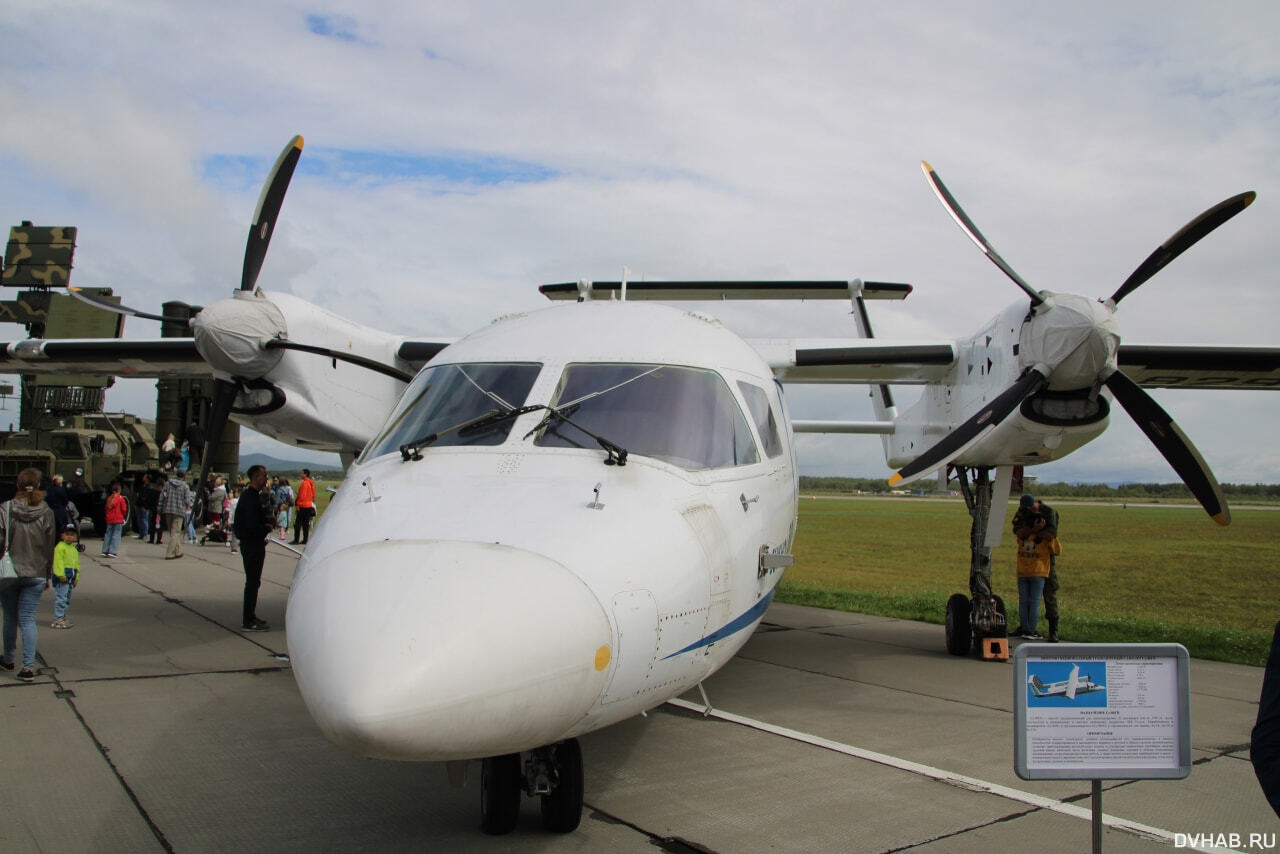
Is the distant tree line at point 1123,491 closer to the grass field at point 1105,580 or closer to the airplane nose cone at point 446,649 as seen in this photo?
the grass field at point 1105,580

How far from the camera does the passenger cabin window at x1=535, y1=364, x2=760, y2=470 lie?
4.70 metres

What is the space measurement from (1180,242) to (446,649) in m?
7.93

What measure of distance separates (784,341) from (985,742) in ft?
17.7

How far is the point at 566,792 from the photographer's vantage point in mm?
4289

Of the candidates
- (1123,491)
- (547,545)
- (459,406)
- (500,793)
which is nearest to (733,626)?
(500,793)

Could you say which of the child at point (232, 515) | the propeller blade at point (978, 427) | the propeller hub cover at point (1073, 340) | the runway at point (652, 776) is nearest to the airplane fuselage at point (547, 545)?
the runway at point (652, 776)

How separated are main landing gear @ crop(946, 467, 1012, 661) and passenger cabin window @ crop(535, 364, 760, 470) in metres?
5.29

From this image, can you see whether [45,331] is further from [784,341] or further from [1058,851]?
[1058,851]

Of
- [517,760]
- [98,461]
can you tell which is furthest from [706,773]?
[98,461]

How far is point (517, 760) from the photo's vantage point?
4316mm

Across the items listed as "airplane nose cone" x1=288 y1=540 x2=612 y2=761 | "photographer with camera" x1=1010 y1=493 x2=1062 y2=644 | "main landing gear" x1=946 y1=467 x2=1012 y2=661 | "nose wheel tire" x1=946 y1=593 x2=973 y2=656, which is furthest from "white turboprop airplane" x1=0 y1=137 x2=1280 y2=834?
"photographer with camera" x1=1010 y1=493 x2=1062 y2=644

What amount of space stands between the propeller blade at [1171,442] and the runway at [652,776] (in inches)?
70.0

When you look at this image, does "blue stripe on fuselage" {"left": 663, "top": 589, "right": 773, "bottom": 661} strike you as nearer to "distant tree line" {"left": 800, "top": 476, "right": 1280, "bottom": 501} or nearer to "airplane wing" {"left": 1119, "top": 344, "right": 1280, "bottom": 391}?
"airplane wing" {"left": 1119, "top": 344, "right": 1280, "bottom": 391}

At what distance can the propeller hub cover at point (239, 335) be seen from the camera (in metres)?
8.66
